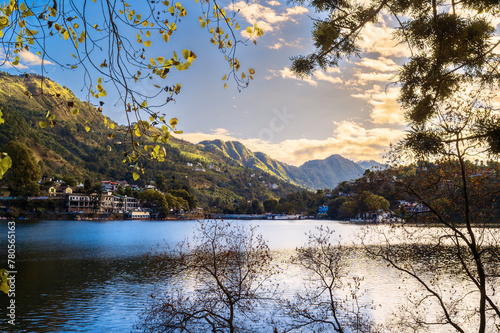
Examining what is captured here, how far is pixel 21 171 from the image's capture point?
85250 millimetres

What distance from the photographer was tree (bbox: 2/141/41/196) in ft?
274

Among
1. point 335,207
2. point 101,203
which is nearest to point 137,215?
point 101,203

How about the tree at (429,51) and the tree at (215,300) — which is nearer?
the tree at (429,51)

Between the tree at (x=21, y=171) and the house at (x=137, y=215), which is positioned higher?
the tree at (x=21, y=171)

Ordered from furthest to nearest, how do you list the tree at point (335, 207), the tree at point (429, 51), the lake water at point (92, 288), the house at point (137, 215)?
the tree at point (335, 207) < the house at point (137, 215) < the lake water at point (92, 288) < the tree at point (429, 51)

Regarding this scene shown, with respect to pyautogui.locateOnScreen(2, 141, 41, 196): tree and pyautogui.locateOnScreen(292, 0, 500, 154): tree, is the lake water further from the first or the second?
pyautogui.locateOnScreen(2, 141, 41, 196): tree

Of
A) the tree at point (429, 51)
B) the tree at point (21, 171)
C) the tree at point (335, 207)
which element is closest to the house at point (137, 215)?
the tree at point (21, 171)

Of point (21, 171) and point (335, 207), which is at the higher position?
point (21, 171)

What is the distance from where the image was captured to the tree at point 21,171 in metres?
83.4

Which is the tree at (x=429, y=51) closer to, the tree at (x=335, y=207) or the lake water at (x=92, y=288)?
the lake water at (x=92, y=288)

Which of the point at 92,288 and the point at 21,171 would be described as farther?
the point at 21,171

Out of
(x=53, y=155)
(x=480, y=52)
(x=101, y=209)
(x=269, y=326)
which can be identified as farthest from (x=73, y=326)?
(x=53, y=155)

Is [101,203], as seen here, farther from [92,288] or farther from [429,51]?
[429,51]

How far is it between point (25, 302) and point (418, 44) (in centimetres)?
2440
